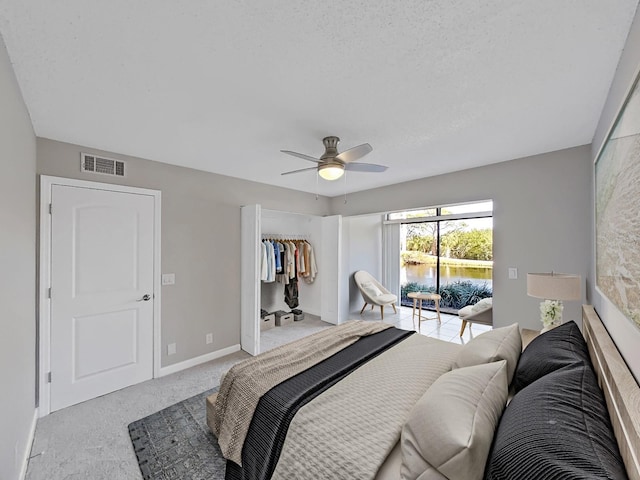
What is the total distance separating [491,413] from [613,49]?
1.80 meters

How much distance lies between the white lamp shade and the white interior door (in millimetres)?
3643

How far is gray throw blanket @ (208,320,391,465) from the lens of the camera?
60.2 inches

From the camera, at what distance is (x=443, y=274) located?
223 inches

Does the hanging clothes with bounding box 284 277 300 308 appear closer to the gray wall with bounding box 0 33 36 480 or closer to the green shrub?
the green shrub

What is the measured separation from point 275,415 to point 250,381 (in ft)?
1.11

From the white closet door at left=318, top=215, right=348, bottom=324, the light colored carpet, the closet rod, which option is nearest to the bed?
the light colored carpet

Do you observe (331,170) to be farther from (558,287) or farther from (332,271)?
(332,271)

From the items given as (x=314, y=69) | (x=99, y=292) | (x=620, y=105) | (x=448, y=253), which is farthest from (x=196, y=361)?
(x=448, y=253)

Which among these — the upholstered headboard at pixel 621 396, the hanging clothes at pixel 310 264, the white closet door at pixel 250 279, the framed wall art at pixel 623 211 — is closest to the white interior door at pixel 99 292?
the white closet door at pixel 250 279

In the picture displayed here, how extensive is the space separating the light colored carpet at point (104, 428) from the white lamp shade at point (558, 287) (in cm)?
308

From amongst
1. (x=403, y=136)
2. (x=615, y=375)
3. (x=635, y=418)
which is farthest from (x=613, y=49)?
(x=635, y=418)

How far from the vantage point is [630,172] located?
110cm

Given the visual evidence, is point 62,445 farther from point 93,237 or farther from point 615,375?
point 615,375

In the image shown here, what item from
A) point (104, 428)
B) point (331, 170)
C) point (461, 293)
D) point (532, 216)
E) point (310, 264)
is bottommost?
point (104, 428)
